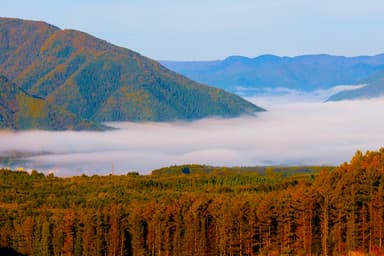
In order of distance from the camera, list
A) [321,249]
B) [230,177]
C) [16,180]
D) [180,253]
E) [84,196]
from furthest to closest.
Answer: [230,177], [16,180], [84,196], [180,253], [321,249]

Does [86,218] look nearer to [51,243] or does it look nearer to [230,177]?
[51,243]

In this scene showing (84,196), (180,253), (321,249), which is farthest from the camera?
(84,196)

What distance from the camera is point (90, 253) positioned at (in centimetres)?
10669

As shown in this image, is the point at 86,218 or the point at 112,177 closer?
the point at 86,218

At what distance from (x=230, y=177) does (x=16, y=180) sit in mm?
45873

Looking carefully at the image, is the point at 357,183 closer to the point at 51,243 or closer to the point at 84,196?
the point at 51,243

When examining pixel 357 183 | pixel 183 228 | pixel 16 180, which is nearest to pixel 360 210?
pixel 357 183

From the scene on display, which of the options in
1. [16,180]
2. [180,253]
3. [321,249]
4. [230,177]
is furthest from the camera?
[230,177]

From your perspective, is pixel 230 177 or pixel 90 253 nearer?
pixel 90 253

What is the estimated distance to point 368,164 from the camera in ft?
356

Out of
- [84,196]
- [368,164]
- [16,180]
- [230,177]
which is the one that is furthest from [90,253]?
[230,177]

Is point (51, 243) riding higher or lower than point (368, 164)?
lower

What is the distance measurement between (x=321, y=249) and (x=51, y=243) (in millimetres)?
32664

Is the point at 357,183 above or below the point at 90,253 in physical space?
above
